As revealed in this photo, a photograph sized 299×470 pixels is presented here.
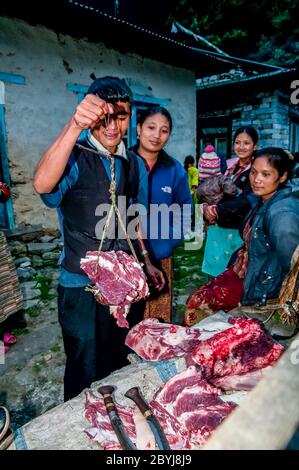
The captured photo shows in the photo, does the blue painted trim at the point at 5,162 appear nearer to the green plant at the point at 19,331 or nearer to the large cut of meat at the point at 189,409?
the green plant at the point at 19,331

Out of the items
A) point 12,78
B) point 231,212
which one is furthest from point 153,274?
point 12,78

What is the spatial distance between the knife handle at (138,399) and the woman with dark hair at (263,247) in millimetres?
1462

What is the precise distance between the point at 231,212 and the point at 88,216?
6.06ft

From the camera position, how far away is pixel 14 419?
112 inches

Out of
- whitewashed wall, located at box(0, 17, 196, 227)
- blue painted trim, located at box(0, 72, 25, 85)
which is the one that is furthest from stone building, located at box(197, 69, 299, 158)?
blue painted trim, located at box(0, 72, 25, 85)

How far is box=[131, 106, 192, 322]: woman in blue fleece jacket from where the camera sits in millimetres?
3191

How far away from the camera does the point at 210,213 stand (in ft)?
12.0

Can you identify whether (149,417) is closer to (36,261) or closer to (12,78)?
(36,261)

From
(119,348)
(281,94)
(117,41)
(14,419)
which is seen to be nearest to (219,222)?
(119,348)

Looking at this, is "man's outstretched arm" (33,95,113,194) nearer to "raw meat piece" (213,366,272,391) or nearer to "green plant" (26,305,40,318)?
"raw meat piece" (213,366,272,391)

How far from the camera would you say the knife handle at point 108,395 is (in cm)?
154

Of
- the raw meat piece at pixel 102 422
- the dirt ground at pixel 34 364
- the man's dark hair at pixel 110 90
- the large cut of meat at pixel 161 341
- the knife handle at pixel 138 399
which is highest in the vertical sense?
the man's dark hair at pixel 110 90

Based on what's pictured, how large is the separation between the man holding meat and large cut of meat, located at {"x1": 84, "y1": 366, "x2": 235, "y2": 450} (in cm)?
62

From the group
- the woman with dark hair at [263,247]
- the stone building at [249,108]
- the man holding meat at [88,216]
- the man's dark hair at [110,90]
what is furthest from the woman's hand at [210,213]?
the stone building at [249,108]
